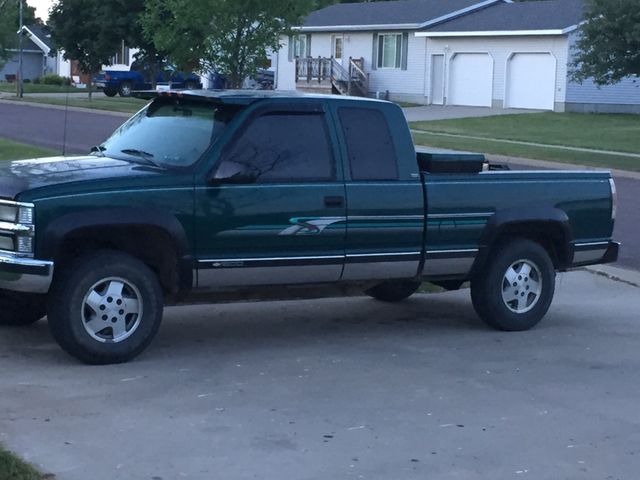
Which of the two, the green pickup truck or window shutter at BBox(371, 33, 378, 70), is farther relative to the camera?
window shutter at BBox(371, 33, 378, 70)

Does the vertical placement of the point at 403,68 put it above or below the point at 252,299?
above

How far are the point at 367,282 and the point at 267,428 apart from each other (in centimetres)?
256

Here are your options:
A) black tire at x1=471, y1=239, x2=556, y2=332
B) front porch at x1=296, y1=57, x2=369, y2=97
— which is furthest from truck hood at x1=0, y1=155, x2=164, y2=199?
front porch at x1=296, y1=57, x2=369, y2=97

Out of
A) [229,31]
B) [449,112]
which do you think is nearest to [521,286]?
[229,31]

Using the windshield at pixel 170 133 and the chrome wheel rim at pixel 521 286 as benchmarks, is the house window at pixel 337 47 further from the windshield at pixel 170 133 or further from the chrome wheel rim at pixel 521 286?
the windshield at pixel 170 133

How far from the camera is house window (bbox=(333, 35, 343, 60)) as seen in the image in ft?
194

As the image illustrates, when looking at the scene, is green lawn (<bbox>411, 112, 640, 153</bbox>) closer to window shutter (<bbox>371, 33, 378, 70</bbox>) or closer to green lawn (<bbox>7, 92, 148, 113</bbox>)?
window shutter (<bbox>371, 33, 378, 70</bbox>)

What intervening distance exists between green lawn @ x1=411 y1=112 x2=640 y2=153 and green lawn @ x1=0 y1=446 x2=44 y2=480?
28.9m

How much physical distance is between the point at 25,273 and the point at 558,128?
118 ft

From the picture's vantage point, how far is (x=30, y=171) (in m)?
8.25

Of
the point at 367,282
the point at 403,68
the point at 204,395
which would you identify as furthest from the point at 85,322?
the point at 403,68

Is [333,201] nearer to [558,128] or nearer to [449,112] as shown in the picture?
[558,128]

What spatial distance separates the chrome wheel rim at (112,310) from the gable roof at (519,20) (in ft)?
138

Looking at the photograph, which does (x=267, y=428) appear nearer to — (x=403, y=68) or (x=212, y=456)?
(x=212, y=456)
